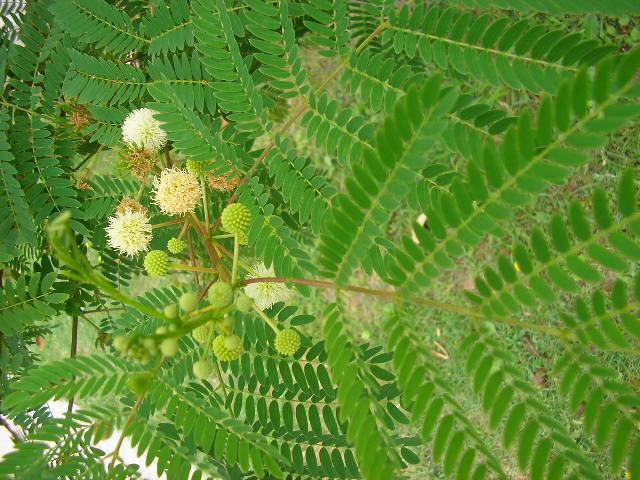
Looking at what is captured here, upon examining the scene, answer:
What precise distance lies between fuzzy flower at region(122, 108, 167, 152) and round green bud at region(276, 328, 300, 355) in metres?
0.84

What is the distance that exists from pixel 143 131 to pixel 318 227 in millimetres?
746

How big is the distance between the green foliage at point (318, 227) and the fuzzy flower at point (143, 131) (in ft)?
0.04

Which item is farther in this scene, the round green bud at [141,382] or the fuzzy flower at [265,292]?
the fuzzy flower at [265,292]

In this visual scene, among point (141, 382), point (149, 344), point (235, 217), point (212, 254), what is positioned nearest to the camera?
point (149, 344)

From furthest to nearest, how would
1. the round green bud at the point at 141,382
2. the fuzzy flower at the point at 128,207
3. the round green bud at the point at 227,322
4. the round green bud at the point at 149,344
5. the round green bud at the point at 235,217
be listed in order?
the fuzzy flower at the point at 128,207
the round green bud at the point at 235,217
the round green bud at the point at 227,322
the round green bud at the point at 141,382
the round green bud at the point at 149,344

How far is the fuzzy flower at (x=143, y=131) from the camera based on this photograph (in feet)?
5.80

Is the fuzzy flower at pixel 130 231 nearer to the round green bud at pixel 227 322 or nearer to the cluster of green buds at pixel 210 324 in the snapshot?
the cluster of green buds at pixel 210 324

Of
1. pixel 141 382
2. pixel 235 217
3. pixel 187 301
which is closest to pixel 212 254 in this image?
pixel 235 217

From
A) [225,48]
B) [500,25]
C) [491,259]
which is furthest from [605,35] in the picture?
[225,48]

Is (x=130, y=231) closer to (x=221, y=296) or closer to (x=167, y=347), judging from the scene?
(x=221, y=296)

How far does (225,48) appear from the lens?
160 centimetres

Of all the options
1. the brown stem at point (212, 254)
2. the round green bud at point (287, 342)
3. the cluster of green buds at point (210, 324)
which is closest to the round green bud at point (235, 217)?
the cluster of green buds at point (210, 324)

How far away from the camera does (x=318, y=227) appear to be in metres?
1.58

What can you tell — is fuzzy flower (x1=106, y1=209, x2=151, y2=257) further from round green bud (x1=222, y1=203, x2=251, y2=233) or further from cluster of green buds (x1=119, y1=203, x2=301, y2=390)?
round green bud (x1=222, y1=203, x2=251, y2=233)
